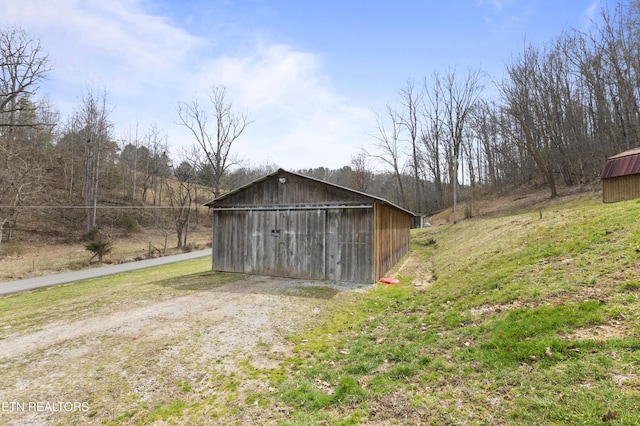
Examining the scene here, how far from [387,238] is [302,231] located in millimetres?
4039

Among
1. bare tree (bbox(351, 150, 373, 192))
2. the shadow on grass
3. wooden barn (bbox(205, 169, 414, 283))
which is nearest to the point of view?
the shadow on grass

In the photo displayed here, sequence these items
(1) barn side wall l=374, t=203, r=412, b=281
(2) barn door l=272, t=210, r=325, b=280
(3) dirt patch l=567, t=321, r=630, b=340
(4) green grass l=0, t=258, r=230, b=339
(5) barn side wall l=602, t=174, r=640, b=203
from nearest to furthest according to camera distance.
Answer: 1. (3) dirt patch l=567, t=321, r=630, b=340
2. (4) green grass l=0, t=258, r=230, b=339
3. (1) barn side wall l=374, t=203, r=412, b=281
4. (2) barn door l=272, t=210, r=325, b=280
5. (5) barn side wall l=602, t=174, r=640, b=203

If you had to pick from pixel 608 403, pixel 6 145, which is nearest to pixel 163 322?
pixel 608 403

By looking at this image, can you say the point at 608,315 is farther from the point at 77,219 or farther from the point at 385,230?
the point at 77,219

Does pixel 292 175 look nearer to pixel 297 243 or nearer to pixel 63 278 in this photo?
pixel 297 243

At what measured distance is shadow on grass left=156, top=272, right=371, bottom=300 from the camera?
9867 millimetres

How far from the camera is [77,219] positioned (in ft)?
96.4

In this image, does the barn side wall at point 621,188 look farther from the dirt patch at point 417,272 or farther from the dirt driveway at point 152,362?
the dirt driveway at point 152,362

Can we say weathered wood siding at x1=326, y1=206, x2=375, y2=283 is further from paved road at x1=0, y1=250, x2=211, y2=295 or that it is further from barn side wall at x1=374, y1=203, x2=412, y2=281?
paved road at x1=0, y1=250, x2=211, y2=295

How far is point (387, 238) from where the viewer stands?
43.9 feet

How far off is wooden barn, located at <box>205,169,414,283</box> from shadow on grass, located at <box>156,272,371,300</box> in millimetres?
566

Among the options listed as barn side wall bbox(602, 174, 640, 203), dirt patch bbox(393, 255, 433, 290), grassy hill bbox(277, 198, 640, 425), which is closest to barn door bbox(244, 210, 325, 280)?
dirt patch bbox(393, 255, 433, 290)

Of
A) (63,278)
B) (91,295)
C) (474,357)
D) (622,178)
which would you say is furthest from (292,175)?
(622,178)

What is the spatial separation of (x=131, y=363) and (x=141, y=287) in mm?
6951
